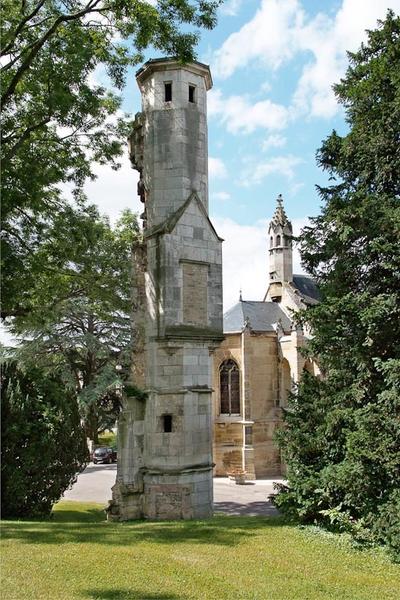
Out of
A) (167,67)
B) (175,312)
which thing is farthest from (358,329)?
(167,67)

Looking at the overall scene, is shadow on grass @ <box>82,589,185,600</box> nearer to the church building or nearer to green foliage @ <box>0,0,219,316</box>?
green foliage @ <box>0,0,219,316</box>

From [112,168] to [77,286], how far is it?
4196 mm

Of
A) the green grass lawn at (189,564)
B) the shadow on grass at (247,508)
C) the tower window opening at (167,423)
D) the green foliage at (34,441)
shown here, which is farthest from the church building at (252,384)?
the green grass lawn at (189,564)

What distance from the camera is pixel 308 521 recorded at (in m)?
10.6

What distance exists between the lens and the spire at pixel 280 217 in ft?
117

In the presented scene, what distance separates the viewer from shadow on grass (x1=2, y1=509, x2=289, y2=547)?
9516 millimetres

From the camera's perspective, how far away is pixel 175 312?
13188mm

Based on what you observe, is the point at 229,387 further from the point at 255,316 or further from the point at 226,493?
the point at 226,493

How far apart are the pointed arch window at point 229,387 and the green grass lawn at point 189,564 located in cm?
1775

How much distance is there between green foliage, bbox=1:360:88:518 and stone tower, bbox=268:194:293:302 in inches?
786

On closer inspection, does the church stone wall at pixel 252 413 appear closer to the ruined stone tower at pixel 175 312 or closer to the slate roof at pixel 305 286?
the slate roof at pixel 305 286

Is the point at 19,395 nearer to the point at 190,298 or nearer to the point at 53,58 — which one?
the point at 190,298

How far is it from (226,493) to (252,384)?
710cm

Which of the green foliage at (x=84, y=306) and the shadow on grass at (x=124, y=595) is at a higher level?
the green foliage at (x=84, y=306)
